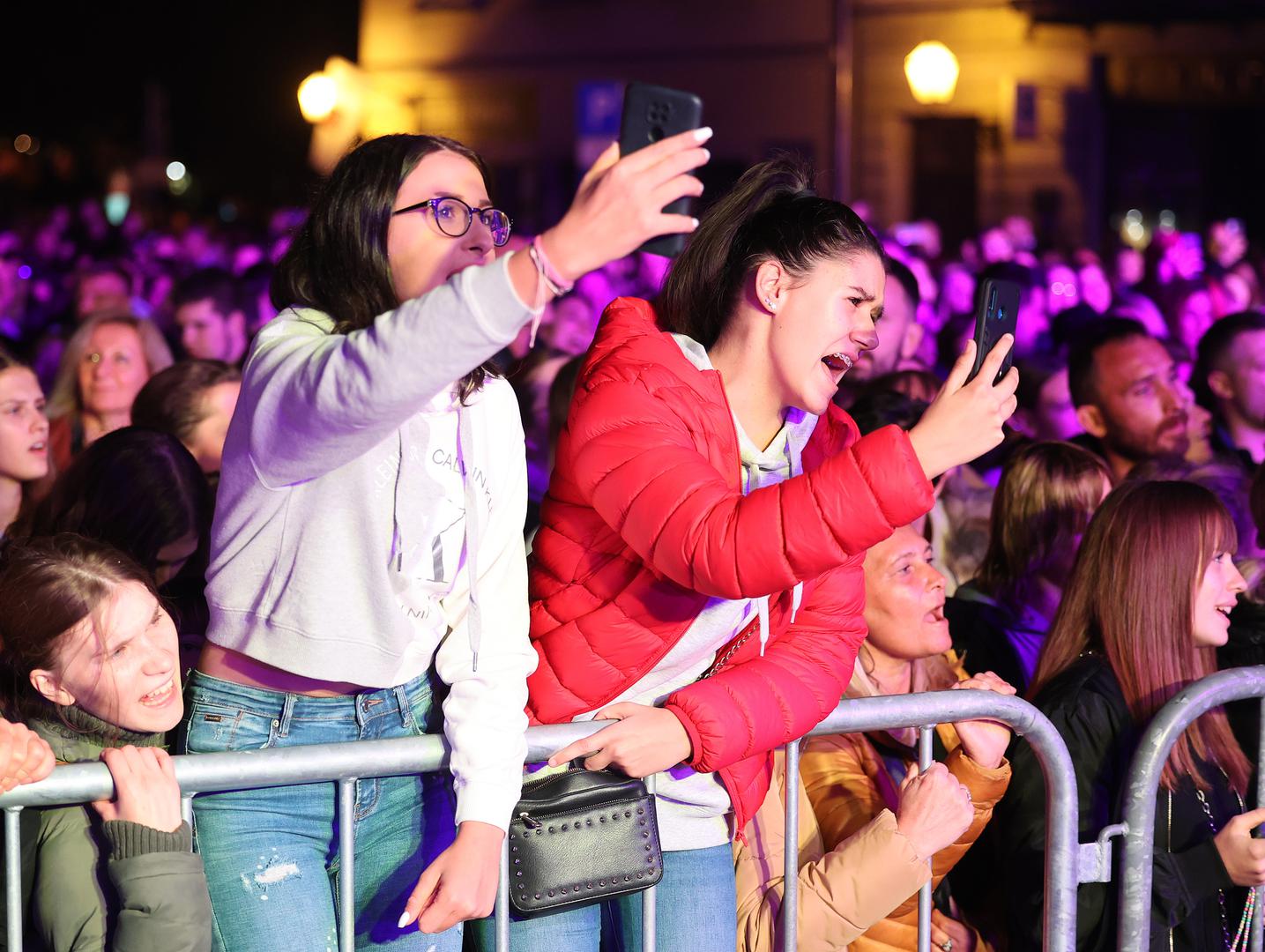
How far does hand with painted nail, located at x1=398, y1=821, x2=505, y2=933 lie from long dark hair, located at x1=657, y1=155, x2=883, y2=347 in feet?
3.50

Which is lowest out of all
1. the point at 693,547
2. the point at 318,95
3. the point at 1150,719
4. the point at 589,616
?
the point at 1150,719

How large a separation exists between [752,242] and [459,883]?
4.25ft

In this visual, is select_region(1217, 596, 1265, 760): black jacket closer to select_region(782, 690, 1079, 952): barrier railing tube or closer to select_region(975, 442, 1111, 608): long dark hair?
select_region(975, 442, 1111, 608): long dark hair

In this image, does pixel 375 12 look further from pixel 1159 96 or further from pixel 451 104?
pixel 1159 96

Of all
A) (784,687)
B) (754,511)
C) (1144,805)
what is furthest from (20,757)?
(1144,805)

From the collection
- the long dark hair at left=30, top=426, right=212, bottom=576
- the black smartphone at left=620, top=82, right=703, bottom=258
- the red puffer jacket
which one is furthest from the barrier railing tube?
the long dark hair at left=30, top=426, right=212, bottom=576

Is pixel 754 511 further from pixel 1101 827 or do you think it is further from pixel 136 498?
pixel 136 498

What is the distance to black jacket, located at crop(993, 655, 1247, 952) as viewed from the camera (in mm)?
3414

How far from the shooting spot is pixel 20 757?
2.38 m

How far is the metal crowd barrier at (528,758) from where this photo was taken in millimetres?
2447

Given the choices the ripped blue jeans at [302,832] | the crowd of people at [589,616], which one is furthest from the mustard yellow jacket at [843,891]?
the ripped blue jeans at [302,832]

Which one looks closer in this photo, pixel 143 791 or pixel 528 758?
pixel 143 791

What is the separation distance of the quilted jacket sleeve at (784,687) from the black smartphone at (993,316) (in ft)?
1.71

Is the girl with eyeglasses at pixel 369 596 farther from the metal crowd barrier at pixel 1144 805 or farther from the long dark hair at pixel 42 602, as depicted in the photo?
the metal crowd barrier at pixel 1144 805
